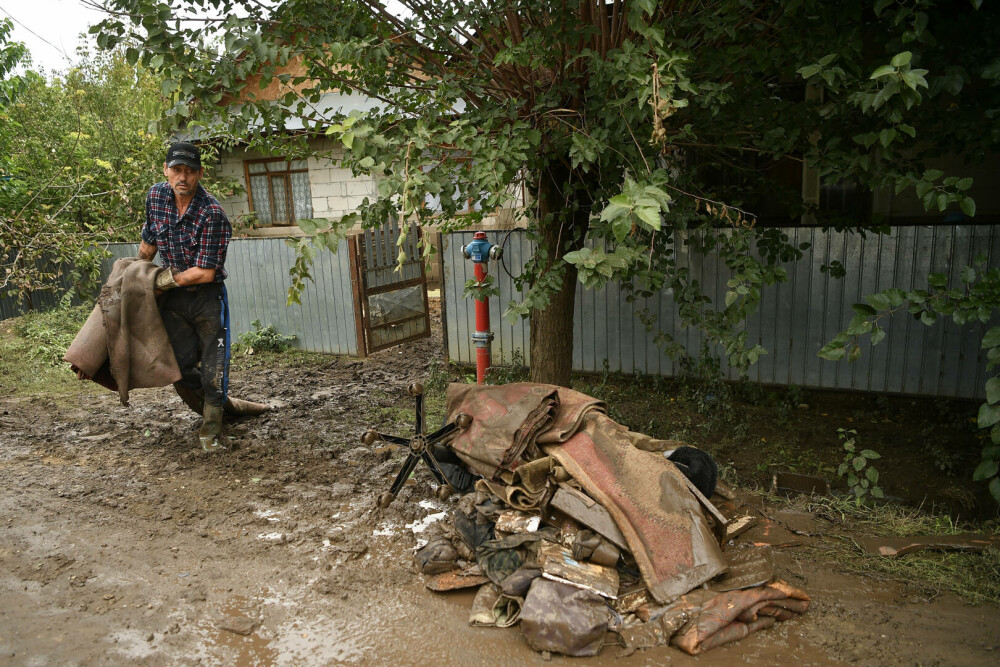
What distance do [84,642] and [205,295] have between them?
269 centimetres

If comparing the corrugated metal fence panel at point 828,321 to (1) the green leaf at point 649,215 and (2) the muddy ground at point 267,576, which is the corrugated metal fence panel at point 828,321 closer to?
(2) the muddy ground at point 267,576

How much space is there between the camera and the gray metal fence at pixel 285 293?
817 centimetres

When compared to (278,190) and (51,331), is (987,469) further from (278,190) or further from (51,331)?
(278,190)

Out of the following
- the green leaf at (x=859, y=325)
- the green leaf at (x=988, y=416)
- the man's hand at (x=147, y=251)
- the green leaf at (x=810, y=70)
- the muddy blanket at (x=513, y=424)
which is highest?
the green leaf at (x=810, y=70)

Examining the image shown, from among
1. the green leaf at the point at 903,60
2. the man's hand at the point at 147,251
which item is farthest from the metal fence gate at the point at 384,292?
the green leaf at the point at 903,60

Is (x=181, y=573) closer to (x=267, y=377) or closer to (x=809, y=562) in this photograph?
(x=809, y=562)

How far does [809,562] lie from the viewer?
333cm

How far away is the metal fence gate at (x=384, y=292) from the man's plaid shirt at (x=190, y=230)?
9.31ft

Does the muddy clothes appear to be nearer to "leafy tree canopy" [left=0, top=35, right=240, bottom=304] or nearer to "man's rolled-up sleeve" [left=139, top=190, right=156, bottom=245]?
"man's rolled-up sleeve" [left=139, top=190, right=156, bottom=245]

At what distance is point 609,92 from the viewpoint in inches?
144

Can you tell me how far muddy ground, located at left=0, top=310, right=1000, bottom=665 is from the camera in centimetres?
268

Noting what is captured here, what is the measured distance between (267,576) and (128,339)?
2.30 metres

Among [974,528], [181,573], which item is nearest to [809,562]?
[974,528]

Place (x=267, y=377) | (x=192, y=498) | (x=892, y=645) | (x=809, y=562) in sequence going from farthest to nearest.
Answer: (x=267, y=377)
(x=192, y=498)
(x=809, y=562)
(x=892, y=645)
